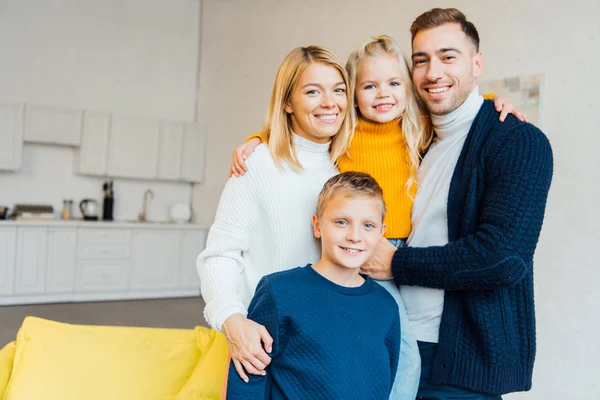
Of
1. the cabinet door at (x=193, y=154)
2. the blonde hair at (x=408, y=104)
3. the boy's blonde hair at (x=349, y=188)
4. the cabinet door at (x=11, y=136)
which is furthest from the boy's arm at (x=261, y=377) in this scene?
the cabinet door at (x=193, y=154)

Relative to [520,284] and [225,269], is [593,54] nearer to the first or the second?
[520,284]

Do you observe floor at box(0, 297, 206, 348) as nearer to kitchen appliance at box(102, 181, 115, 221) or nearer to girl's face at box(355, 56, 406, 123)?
Answer: kitchen appliance at box(102, 181, 115, 221)

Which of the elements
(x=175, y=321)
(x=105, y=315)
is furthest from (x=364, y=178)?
(x=105, y=315)

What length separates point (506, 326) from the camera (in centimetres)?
147

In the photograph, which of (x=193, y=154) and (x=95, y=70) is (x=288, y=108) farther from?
(x=95, y=70)

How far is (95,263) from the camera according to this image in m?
6.18

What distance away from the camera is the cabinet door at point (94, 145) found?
6.37 meters

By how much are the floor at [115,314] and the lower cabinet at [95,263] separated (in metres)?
0.21

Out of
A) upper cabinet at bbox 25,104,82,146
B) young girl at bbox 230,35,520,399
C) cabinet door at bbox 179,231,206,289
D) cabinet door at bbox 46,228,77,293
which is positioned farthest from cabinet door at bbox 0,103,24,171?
young girl at bbox 230,35,520,399

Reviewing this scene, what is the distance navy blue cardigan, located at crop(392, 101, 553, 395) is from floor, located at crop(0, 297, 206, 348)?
4016 millimetres

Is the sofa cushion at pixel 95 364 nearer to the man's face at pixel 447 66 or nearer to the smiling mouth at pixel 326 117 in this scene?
the smiling mouth at pixel 326 117

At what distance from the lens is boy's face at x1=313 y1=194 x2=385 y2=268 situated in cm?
148

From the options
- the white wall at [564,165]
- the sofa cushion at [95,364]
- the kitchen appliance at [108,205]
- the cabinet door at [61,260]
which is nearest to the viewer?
the sofa cushion at [95,364]

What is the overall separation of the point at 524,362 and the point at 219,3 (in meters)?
6.43
